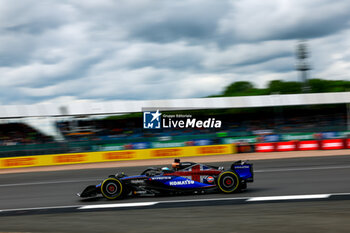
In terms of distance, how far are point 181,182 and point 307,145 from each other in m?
14.9

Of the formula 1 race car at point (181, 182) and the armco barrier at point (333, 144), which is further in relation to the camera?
the armco barrier at point (333, 144)

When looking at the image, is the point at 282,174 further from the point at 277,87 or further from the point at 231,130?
the point at 277,87

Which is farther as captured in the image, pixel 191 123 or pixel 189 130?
pixel 191 123

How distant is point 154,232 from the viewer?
595 cm

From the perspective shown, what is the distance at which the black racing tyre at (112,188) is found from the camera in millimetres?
9133

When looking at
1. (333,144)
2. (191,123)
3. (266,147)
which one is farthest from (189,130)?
(333,144)

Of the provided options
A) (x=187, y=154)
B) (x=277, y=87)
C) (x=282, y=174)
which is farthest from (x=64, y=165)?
(x=277, y=87)

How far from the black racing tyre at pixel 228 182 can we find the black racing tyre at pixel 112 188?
2.42 metres

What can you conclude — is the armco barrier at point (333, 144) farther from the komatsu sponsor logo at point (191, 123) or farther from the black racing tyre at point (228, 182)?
the black racing tyre at point (228, 182)

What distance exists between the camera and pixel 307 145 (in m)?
21.7

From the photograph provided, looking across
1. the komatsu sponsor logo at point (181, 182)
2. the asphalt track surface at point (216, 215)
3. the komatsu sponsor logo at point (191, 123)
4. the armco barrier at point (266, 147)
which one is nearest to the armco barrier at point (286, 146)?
the armco barrier at point (266, 147)

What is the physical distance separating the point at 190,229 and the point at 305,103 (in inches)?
1001

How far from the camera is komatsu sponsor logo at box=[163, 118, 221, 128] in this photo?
1070 inches

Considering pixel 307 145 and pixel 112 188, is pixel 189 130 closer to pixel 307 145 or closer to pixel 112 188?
pixel 307 145
